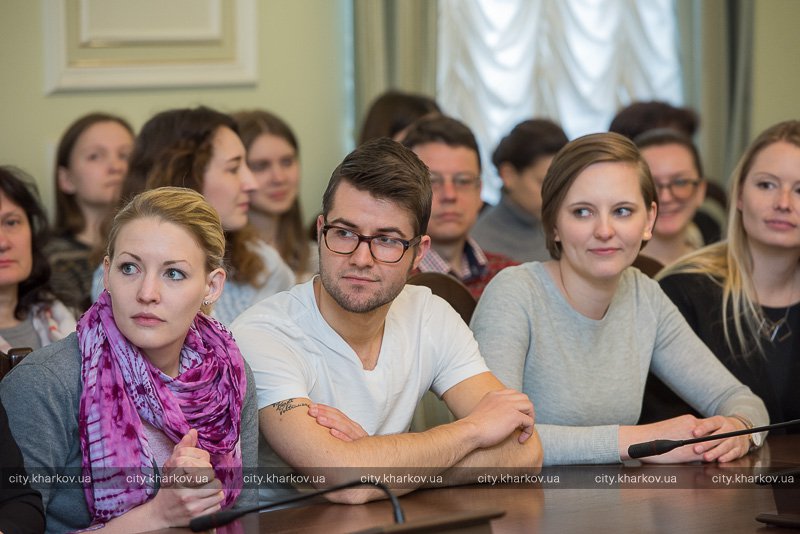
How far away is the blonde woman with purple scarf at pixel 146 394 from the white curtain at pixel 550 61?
3.22 meters

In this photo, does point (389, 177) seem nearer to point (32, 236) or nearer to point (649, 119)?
point (32, 236)

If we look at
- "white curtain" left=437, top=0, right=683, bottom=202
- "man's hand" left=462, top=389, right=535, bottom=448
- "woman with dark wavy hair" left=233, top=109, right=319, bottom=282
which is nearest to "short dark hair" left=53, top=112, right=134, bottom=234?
"woman with dark wavy hair" left=233, top=109, right=319, bottom=282

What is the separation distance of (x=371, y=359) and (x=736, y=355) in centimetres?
102

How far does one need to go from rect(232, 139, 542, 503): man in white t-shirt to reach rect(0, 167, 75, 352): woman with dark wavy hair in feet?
3.05

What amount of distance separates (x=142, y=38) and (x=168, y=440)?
2.63 m

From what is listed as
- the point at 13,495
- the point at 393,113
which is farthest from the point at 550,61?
the point at 13,495

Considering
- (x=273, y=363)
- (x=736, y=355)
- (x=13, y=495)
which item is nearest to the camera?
(x=13, y=495)

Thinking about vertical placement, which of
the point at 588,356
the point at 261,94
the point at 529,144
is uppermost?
the point at 261,94

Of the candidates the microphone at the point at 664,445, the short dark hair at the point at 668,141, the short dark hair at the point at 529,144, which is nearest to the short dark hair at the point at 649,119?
the short dark hair at the point at 529,144

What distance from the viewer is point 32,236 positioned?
Answer: 2.75 meters

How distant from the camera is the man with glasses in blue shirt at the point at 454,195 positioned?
10.7 ft

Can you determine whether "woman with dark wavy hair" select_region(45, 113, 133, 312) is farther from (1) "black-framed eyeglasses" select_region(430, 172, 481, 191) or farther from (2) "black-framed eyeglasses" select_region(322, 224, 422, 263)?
(2) "black-framed eyeglasses" select_region(322, 224, 422, 263)

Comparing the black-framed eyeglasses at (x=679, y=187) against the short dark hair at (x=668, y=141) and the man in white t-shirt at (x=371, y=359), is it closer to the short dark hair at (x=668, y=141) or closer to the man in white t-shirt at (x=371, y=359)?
the short dark hair at (x=668, y=141)

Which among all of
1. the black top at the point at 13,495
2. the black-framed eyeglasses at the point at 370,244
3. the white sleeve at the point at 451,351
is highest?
the black-framed eyeglasses at the point at 370,244
